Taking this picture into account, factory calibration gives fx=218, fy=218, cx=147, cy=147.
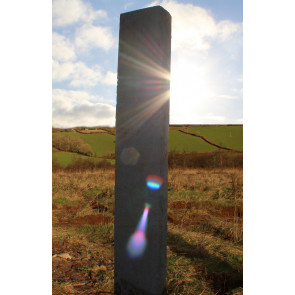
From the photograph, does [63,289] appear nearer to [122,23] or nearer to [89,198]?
[122,23]

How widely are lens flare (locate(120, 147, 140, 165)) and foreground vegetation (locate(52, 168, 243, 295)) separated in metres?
1.37

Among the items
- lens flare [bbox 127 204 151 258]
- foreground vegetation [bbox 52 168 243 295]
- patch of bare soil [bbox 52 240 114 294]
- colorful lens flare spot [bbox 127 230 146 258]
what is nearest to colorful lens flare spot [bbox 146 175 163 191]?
lens flare [bbox 127 204 151 258]

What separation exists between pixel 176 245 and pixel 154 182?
6.26ft

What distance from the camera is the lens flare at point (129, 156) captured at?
1.73 m

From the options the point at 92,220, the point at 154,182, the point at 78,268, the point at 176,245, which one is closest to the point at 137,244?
the point at 154,182

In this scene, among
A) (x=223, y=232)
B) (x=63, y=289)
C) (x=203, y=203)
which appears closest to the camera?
(x=63, y=289)

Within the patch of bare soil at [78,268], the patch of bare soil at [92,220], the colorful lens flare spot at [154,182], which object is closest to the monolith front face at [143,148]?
the colorful lens flare spot at [154,182]

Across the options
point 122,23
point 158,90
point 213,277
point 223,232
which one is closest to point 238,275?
point 213,277

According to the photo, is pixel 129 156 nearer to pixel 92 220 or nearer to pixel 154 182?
pixel 154 182

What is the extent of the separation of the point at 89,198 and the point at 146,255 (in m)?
4.83

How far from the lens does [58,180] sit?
25.1 feet

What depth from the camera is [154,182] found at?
1.67 meters

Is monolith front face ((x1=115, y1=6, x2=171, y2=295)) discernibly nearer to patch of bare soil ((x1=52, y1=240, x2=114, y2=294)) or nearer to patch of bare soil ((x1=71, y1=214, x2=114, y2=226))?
patch of bare soil ((x1=52, y1=240, x2=114, y2=294))

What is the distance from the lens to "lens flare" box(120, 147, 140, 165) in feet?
5.66
